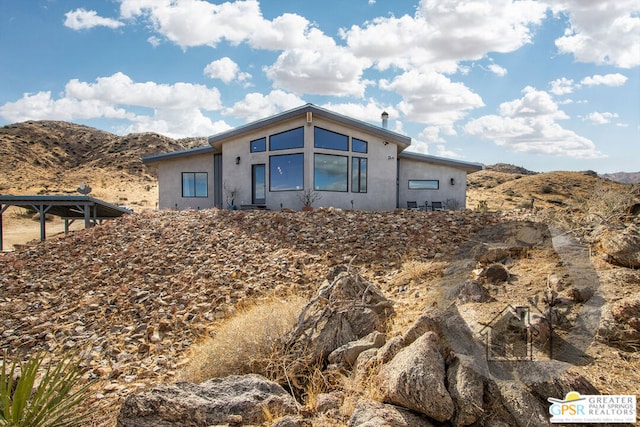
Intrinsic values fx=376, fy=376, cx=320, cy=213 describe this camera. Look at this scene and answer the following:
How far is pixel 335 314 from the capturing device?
4.49m

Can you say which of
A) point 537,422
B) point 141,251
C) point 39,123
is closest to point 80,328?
point 141,251

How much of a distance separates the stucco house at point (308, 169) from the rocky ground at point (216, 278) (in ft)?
10.5

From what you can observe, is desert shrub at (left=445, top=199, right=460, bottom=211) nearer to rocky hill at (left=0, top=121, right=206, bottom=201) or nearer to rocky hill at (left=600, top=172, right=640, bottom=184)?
rocky hill at (left=600, top=172, right=640, bottom=184)

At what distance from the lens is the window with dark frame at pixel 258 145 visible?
1530 centimetres

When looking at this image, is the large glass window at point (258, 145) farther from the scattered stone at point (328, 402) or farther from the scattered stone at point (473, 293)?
the scattered stone at point (328, 402)

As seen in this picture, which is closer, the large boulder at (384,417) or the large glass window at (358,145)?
the large boulder at (384,417)

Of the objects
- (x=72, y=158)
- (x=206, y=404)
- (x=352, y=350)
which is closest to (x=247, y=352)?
(x=206, y=404)

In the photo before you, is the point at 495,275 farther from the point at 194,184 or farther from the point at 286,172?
the point at 194,184

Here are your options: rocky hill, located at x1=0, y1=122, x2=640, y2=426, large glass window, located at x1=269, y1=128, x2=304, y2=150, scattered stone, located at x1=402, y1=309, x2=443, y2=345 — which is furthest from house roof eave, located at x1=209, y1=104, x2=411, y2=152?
scattered stone, located at x1=402, y1=309, x2=443, y2=345

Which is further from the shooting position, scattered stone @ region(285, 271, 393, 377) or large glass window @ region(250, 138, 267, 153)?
large glass window @ region(250, 138, 267, 153)

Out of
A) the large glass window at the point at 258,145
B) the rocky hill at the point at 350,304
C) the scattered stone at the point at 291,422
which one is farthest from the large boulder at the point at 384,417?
the large glass window at the point at 258,145

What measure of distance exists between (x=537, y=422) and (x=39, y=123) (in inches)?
3165

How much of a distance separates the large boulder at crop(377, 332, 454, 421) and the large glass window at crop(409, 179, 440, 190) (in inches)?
575

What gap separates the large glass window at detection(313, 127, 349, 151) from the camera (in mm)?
14461
